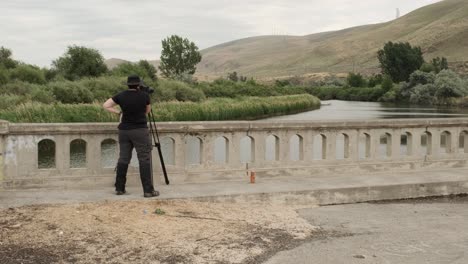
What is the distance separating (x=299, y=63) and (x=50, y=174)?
193 m

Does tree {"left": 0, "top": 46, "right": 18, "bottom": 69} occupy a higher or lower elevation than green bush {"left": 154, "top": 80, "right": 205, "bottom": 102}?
higher

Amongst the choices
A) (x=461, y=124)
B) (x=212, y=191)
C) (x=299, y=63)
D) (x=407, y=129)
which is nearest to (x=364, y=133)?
(x=407, y=129)

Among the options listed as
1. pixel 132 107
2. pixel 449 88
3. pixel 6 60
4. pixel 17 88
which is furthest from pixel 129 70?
pixel 132 107

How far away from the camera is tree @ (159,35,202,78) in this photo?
3445 inches

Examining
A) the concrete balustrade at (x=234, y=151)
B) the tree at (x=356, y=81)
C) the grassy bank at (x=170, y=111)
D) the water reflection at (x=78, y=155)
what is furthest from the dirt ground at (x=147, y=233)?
the tree at (x=356, y=81)

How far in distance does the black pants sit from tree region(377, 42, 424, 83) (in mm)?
90383

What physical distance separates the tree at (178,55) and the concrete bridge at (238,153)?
262 ft

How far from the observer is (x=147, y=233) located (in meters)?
5.46

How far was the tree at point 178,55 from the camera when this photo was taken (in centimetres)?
8750

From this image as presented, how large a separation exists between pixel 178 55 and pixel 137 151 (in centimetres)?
8218

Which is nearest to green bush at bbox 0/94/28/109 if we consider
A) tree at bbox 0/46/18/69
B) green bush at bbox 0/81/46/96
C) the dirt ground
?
green bush at bbox 0/81/46/96

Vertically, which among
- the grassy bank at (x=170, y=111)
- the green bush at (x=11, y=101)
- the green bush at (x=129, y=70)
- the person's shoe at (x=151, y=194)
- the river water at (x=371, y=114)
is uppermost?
the green bush at (x=129, y=70)

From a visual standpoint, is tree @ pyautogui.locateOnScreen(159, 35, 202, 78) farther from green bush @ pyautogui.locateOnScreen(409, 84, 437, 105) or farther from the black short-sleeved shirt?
the black short-sleeved shirt

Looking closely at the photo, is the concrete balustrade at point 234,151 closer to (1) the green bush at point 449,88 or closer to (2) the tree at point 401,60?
(1) the green bush at point 449,88
